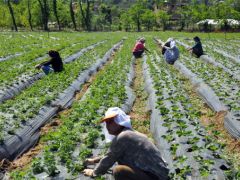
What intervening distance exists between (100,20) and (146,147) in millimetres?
84851

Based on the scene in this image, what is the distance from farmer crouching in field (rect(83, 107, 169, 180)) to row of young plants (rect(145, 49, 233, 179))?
35.2 inches

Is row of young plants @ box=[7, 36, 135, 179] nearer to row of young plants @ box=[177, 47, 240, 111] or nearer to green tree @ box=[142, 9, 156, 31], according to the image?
row of young plants @ box=[177, 47, 240, 111]

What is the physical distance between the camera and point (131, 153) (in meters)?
5.49

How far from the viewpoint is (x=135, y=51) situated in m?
23.8

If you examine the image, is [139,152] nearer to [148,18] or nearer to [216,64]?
[216,64]

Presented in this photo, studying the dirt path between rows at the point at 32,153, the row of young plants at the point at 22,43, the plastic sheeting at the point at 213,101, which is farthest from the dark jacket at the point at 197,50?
the dirt path between rows at the point at 32,153

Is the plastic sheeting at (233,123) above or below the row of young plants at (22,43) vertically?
above

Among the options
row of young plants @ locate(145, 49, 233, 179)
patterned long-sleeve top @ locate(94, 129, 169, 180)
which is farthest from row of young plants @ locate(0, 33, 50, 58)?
patterned long-sleeve top @ locate(94, 129, 169, 180)

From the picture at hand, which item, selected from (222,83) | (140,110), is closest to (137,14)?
(222,83)

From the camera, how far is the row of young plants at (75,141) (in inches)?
265

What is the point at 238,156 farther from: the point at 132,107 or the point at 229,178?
the point at 132,107

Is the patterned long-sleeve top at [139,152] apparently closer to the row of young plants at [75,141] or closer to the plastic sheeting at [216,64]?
the row of young plants at [75,141]

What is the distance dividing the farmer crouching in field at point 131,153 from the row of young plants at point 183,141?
0.89 meters

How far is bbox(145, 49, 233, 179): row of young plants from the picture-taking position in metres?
6.34
